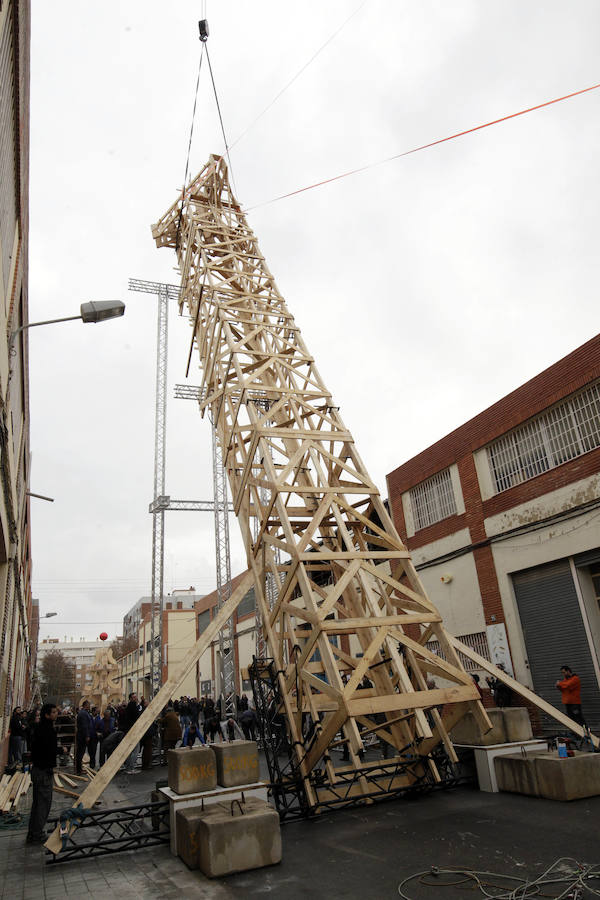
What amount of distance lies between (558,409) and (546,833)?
29.9 feet

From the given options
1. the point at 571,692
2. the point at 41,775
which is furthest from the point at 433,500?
the point at 41,775

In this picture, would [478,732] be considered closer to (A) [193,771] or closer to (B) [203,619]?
(A) [193,771]

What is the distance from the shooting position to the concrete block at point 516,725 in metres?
8.57

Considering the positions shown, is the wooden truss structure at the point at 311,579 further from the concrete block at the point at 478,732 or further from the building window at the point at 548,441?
the building window at the point at 548,441

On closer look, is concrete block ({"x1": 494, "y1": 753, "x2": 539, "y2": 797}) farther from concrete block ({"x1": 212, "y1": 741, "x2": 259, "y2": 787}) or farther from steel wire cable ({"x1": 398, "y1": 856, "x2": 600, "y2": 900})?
concrete block ({"x1": 212, "y1": 741, "x2": 259, "y2": 787})

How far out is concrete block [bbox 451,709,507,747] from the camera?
8.39m

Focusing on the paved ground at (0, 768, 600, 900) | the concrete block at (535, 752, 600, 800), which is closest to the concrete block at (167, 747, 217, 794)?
the paved ground at (0, 768, 600, 900)

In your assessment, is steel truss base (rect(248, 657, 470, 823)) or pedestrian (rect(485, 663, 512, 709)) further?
pedestrian (rect(485, 663, 512, 709))

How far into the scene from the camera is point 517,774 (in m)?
7.83

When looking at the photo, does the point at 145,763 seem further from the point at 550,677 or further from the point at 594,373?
the point at 594,373

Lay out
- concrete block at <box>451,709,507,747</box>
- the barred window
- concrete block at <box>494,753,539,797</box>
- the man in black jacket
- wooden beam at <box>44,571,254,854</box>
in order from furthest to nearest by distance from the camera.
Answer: the barred window < concrete block at <box>451,709,507,747</box> < concrete block at <box>494,753,539,797</box> < the man in black jacket < wooden beam at <box>44,571,254,854</box>

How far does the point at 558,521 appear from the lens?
12586 mm

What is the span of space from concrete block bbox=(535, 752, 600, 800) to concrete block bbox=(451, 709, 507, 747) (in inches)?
34.8

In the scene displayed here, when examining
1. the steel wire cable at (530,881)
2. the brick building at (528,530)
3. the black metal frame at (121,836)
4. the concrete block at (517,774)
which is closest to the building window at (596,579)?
the brick building at (528,530)
